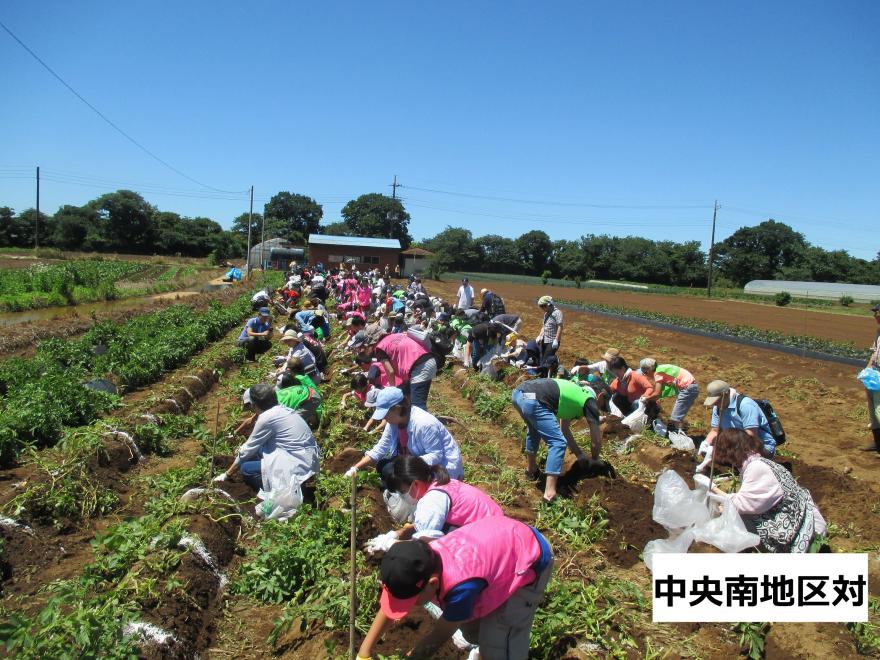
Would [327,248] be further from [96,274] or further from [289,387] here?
[289,387]

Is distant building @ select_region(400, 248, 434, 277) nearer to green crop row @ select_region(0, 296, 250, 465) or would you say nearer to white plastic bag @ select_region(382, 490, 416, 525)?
green crop row @ select_region(0, 296, 250, 465)

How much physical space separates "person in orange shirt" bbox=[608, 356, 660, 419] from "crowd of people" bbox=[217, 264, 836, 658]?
0.7 inches

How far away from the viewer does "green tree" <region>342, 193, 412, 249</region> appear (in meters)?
81.9

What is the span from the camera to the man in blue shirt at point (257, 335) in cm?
1159

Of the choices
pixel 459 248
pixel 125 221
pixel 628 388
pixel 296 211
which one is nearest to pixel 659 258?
pixel 459 248

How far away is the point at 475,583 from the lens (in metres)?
2.36

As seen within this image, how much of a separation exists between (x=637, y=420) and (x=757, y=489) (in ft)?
12.7

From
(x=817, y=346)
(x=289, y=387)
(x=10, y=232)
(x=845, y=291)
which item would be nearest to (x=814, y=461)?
(x=289, y=387)

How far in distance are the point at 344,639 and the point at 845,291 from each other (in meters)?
59.8

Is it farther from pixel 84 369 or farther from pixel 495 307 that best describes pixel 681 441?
pixel 84 369

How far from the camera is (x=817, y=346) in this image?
63.7ft

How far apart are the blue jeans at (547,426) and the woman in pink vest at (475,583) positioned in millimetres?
2759

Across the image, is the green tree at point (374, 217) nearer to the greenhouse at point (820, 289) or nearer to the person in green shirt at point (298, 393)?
the greenhouse at point (820, 289)

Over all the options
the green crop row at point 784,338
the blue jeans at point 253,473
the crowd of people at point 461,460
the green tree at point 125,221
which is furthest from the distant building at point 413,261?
the blue jeans at point 253,473
